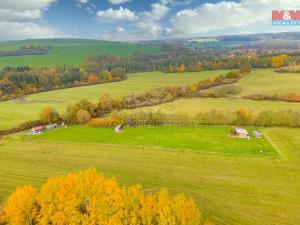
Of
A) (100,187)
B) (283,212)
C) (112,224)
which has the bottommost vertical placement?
(283,212)

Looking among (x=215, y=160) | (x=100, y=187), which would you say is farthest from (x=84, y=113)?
(x=100, y=187)

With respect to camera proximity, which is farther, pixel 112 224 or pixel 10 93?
pixel 10 93

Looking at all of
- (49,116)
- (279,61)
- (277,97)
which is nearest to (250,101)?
(277,97)

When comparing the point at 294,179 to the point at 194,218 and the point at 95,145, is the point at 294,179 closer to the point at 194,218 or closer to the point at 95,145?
the point at 194,218

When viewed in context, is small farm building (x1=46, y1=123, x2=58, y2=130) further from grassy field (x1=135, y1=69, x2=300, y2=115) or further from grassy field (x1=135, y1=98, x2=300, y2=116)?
grassy field (x1=135, y1=69, x2=300, y2=115)

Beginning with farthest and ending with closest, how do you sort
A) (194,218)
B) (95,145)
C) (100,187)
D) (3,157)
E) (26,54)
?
(26,54) < (95,145) < (3,157) < (100,187) < (194,218)
